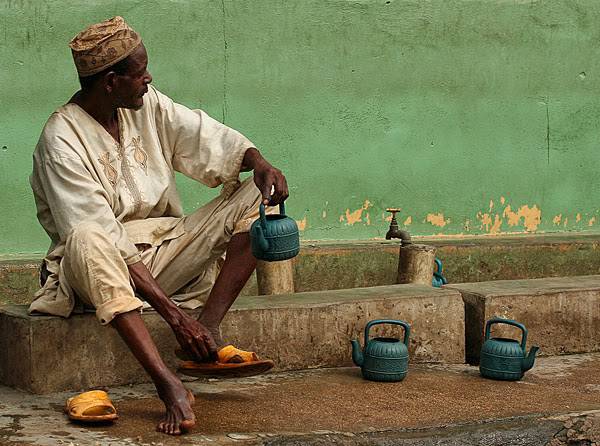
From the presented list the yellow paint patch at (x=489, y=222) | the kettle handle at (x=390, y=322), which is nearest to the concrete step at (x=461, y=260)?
the yellow paint patch at (x=489, y=222)

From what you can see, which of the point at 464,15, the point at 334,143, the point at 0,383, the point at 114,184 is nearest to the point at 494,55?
the point at 464,15

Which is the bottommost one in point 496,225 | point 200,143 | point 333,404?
point 333,404

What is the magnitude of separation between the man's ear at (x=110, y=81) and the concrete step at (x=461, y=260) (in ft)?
7.83

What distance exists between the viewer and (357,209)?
25.2ft

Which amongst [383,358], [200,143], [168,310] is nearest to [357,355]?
[383,358]

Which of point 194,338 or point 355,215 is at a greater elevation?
point 355,215

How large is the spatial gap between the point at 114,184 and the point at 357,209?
9.01 ft

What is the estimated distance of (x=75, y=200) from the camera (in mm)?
4875

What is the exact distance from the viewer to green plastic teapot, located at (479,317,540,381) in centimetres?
558

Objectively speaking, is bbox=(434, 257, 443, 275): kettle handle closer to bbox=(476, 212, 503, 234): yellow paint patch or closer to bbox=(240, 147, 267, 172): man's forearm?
bbox=(476, 212, 503, 234): yellow paint patch

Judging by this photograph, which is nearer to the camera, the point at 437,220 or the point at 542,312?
the point at 542,312

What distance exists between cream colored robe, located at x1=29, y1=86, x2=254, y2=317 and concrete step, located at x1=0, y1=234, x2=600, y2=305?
1859 millimetres

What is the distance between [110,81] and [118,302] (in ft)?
3.29

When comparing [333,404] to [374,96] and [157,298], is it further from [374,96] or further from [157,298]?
[374,96]
